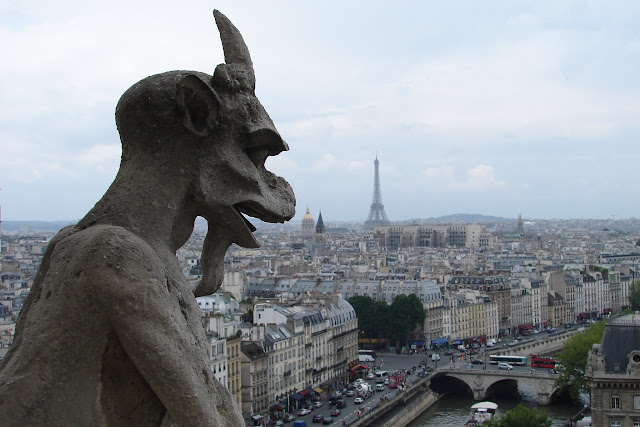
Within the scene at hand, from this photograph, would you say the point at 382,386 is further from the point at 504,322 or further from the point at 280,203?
the point at 280,203

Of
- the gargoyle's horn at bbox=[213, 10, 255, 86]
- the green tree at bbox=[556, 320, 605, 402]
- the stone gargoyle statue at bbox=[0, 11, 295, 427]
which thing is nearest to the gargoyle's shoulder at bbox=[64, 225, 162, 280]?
the stone gargoyle statue at bbox=[0, 11, 295, 427]

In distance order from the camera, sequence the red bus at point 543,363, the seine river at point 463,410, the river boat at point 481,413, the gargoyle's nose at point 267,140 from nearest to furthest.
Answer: the gargoyle's nose at point 267,140 → the river boat at point 481,413 → the seine river at point 463,410 → the red bus at point 543,363

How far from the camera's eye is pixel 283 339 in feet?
122

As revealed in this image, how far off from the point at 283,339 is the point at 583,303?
122 feet

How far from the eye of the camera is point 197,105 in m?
2.78

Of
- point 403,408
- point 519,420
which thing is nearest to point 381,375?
point 403,408

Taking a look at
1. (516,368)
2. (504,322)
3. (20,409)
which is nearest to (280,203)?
(20,409)

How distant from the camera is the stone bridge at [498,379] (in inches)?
1561

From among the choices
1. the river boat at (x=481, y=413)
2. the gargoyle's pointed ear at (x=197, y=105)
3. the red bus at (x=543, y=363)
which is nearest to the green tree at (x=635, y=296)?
the red bus at (x=543, y=363)

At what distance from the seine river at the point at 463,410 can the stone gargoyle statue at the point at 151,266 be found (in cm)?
3342

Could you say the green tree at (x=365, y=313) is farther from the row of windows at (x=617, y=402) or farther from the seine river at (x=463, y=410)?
the row of windows at (x=617, y=402)

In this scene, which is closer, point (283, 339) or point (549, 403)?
point (283, 339)

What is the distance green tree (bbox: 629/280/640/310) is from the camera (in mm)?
68188

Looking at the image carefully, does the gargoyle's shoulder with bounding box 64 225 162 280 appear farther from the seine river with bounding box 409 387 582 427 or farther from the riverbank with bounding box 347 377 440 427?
the seine river with bounding box 409 387 582 427
